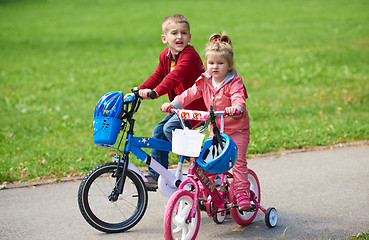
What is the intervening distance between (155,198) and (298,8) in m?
26.4

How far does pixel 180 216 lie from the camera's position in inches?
170

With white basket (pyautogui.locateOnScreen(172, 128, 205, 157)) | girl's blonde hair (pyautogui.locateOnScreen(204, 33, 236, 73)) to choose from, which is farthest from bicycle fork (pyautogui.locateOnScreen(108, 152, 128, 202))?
girl's blonde hair (pyautogui.locateOnScreen(204, 33, 236, 73))

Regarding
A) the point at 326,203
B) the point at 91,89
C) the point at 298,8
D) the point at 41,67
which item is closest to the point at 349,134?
the point at 326,203

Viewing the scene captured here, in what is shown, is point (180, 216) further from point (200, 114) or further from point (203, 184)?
point (200, 114)

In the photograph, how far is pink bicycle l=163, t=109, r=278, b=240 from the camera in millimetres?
4293

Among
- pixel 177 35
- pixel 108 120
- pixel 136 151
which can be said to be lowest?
pixel 136 151

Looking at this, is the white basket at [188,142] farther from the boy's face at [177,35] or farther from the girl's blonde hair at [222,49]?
the boy's face at [177,35]

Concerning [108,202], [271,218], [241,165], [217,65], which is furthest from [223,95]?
[108,202]

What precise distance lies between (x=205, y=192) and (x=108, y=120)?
1.05 m

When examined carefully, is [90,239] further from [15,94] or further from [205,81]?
[15,94]

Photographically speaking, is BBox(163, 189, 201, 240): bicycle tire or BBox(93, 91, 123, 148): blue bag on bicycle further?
BBox(93, 91, 123, 148): blue bag on bicycle

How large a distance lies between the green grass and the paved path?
0.73 m

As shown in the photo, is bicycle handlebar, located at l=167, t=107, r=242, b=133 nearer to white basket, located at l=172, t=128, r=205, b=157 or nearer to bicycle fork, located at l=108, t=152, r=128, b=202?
white basket, located at l=172, t=128, r=205, b=157

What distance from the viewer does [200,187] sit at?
A: 4.68 meters
